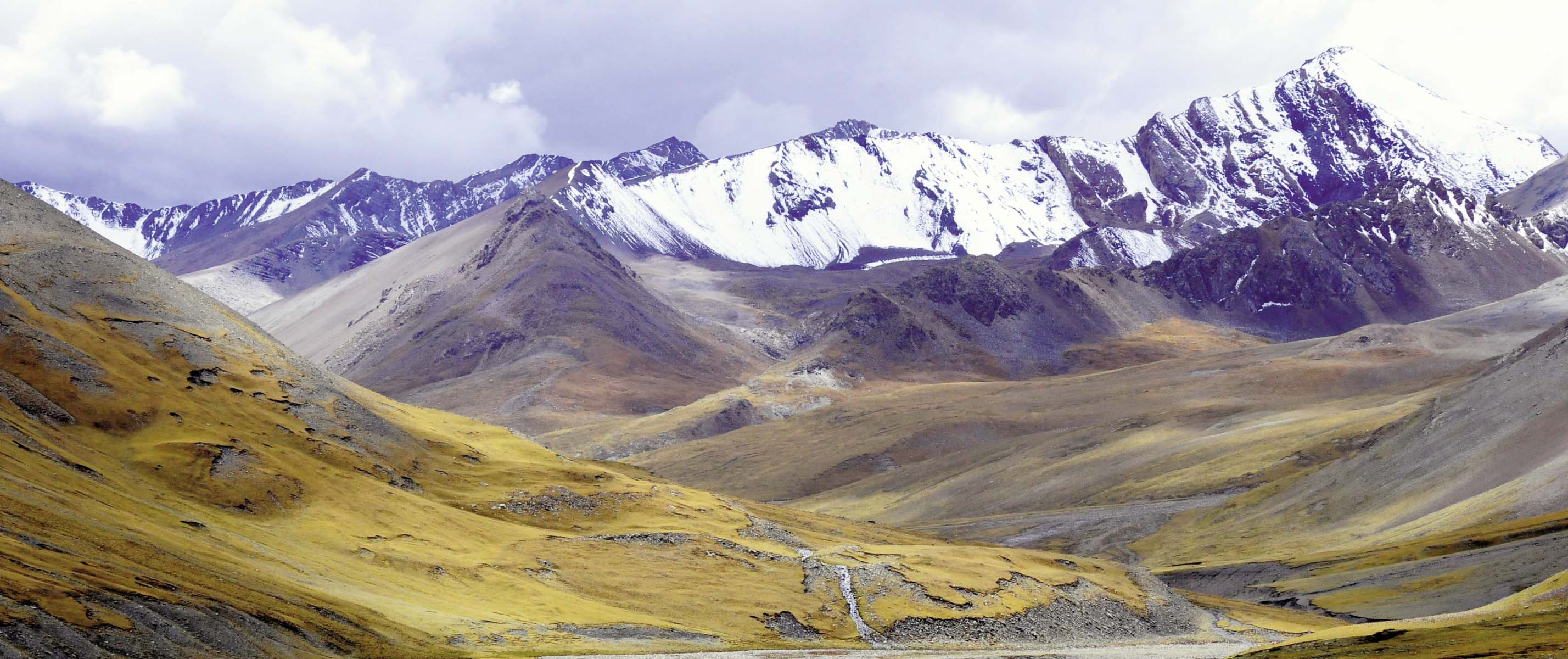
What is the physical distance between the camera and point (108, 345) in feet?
276

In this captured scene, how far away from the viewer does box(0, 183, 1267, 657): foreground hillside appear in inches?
1860

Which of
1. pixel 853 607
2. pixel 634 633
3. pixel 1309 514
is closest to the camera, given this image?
pixel 634 633

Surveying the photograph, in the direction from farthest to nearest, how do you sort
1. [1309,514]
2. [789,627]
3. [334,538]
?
[1309,514]
[789,627]
[334,538]

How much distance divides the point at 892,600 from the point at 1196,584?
51.2m

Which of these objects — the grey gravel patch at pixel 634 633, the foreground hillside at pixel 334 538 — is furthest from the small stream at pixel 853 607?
the grey gravel patch at pixel 634 633

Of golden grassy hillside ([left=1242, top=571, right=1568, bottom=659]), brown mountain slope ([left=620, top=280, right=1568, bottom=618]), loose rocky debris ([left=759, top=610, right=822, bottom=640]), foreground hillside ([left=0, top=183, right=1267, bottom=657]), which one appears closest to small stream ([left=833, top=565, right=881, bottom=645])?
foreground hillside ([left=0, top=183, right=1267, bottom=657])

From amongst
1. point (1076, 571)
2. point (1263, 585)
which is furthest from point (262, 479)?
point (1263, 585)

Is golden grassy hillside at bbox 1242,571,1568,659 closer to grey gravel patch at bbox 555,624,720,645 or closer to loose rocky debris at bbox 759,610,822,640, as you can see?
loose rocky debris at bbox 759,610,822,640

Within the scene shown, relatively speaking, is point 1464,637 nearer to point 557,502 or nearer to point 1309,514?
point 557,502

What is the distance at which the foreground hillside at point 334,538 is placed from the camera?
155 ft

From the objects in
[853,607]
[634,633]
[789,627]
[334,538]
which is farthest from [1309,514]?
[334,538]

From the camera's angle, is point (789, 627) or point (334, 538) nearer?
point (334, 538)

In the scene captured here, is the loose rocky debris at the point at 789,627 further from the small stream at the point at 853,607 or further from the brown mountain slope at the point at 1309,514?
the brown mountain slope at the point at 1309,514

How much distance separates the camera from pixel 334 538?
71.7 metres
